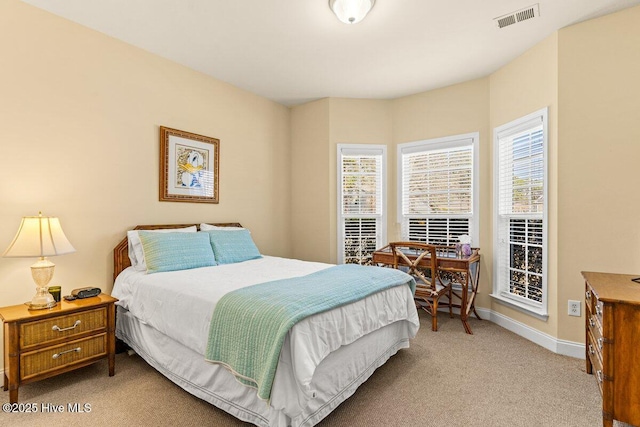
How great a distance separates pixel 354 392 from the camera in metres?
2.12

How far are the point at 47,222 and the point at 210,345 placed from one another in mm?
1527

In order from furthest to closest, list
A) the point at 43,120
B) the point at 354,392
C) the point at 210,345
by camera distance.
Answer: the point at 43,120 → the point at 354,392 → the point at 210,345

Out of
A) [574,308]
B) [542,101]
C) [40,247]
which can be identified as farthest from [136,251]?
[542,101]

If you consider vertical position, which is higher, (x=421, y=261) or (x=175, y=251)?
(x=175, y=251)

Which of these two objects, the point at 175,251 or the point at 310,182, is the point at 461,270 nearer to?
the point at 310,182

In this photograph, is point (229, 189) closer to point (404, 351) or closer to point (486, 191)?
point (404, 351)

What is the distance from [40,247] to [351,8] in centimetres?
273

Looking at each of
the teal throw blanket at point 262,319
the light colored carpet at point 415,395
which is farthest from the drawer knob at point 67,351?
the teal throw blanket at point 262,319

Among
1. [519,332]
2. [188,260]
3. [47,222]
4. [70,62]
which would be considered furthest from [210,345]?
[519,332]

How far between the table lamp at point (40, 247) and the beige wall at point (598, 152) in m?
4.00

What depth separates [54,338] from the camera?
7.00 ft

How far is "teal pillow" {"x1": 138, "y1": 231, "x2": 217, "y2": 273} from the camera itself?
2686 millimetres

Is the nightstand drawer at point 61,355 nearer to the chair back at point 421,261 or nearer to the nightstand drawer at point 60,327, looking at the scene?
the nightstand drawer at point 60,327

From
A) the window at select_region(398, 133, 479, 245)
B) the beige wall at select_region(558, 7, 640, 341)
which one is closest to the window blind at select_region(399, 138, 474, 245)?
the window at select_region(398, 133, 479, 245)
